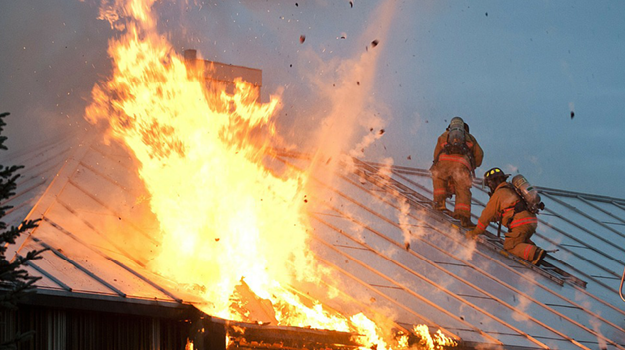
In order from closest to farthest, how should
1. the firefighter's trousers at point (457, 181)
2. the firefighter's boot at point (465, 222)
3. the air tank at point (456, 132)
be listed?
the air tank at point (456, 132) → the firefighter's trousers at point (457, 181) → the firefighter's boot at point (465, 222)

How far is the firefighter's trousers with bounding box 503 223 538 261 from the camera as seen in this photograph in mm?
12867

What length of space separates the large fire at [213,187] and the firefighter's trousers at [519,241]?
12.2 ft

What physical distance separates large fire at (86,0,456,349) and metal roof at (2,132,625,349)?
1.05ft

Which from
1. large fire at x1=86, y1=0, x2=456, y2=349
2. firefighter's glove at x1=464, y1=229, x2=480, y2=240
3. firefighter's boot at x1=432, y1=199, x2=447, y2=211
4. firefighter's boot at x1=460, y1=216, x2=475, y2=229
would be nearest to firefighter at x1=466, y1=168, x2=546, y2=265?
firefighter's glove at x1=464, y1=229, x2=480, y2=240

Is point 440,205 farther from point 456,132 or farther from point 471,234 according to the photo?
point 456,132

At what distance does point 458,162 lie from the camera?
13586 mm

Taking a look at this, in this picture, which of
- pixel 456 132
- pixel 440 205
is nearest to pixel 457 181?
pixel 440 205

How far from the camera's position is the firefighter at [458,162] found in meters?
13.5

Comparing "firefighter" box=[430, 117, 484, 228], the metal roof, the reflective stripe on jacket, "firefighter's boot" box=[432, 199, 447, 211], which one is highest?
"firefighter" box=[430, 117, 484, 228]

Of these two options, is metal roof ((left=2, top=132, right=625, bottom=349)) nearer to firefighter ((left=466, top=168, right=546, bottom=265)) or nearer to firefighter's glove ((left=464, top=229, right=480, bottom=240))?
firefighter's glove ((left=464, top=229, right=480, bottom=240))

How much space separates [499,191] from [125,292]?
7776 mm

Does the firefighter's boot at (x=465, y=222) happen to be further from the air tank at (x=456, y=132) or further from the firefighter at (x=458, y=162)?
the air tank at (x=456, y=132)

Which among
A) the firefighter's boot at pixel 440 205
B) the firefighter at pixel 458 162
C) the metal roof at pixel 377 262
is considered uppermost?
the firefighter at pixel 458 162

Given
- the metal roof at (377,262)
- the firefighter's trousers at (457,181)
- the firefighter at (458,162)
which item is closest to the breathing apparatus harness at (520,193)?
the firefighter at (458,162)
